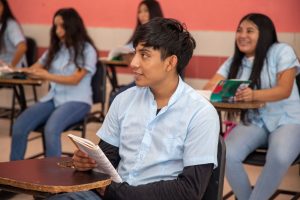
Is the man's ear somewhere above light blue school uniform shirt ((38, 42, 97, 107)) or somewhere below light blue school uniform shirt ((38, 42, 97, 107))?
above

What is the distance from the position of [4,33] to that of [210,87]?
2.64 m

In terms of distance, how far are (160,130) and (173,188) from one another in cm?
22

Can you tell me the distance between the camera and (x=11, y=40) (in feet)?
17.4

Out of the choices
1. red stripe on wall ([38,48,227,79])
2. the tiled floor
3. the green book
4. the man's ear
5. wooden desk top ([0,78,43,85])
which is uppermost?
the man's ear

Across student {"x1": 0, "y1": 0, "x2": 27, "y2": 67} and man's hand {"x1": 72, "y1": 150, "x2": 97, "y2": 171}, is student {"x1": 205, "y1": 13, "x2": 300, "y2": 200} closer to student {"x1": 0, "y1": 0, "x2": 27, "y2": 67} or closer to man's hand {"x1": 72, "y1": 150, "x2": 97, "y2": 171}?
man's hand {"x1": 72, "y1": 150, "x2": 97, "y2": 171}

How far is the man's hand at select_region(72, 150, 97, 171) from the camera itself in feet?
5.81

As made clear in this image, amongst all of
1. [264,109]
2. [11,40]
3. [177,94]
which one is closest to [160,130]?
[177,94]

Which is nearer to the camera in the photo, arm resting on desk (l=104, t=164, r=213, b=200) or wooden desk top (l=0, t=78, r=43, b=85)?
arm resting on desk (l=104, t=164, r=213, b=200)

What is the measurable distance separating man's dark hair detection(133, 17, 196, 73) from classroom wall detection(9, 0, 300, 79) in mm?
2729

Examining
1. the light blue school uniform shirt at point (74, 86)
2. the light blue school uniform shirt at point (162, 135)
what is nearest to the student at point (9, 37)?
the light blue school uniform shirt at point (74, 86)

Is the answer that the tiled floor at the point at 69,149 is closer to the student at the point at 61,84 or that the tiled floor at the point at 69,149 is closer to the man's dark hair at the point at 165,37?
the student at the point at 61,84

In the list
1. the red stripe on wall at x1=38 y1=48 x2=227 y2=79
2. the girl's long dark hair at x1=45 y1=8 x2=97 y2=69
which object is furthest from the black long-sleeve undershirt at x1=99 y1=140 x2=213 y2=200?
the red stripe on wall at x1=38 y1=48 x2=227 y2=79

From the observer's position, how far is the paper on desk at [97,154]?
65.6 inches

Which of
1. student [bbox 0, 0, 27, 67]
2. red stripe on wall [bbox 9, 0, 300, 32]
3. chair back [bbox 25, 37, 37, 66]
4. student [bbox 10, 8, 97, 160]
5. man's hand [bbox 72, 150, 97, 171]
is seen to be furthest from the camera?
chair back [bbox 25, 37, 37, 66]
